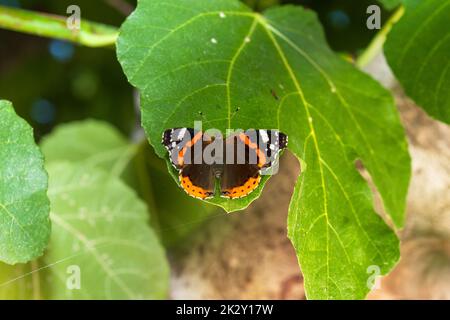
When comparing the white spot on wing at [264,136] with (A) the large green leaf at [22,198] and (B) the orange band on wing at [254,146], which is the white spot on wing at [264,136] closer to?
(B) the orange band on wing at [254,146]

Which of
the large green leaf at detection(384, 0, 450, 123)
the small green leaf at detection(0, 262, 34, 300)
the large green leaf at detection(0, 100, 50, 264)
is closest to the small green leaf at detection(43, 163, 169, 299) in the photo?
the small green leaf at detection(0, 262, 34, 300)

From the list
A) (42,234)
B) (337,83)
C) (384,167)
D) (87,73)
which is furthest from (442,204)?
(87,73)

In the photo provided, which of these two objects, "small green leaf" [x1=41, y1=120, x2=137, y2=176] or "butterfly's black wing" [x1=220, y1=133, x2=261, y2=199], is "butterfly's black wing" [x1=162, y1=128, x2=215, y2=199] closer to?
"butterfly's black wing" [x1=220, y1=133, x2=261, y2=199]

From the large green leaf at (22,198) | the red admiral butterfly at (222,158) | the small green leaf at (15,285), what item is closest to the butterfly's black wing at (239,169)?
the red admiral butterfly at (222,158)
